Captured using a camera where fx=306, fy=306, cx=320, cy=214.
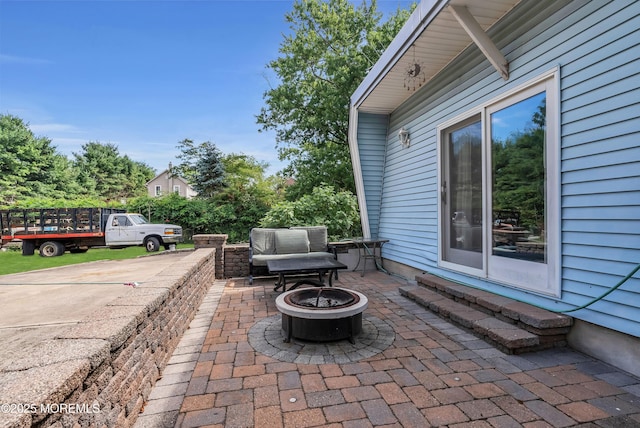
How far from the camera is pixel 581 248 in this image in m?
2.47

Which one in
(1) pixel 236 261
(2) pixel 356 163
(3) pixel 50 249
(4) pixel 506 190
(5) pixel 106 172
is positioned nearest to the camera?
(4) pixel 506 190

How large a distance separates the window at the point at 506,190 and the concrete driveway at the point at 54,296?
3.75 meters

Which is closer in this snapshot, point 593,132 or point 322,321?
point 593,132

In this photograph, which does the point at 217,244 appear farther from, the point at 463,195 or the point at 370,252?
the point at 463,195

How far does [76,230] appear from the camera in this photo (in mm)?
10297

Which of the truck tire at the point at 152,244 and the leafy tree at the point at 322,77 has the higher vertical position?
the leafy tree at the point at 322,77

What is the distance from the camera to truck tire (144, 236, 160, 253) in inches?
417

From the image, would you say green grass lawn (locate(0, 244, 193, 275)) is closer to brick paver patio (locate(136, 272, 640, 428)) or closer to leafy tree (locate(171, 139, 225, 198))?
leafy tree (locate(171, 139, 225, 198))

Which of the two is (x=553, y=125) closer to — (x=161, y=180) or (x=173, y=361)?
(x=173, y=361)

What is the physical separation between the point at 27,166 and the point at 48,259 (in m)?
14.8

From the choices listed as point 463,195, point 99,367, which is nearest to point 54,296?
point 99,367

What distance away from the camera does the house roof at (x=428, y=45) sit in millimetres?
3150

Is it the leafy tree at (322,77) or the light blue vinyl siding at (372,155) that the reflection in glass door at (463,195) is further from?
the leafy tree at (322,77)

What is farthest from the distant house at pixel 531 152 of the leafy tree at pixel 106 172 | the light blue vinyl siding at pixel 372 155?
the leafy tree at pixel 106 172
